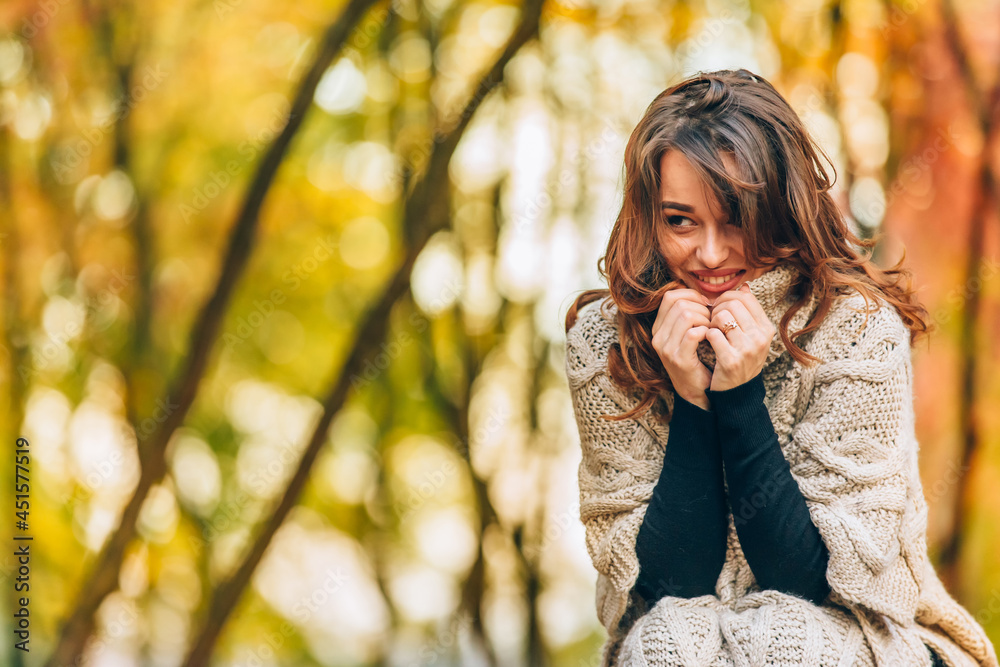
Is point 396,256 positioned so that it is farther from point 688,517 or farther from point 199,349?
point 688,517

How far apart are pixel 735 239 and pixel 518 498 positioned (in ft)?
9.12

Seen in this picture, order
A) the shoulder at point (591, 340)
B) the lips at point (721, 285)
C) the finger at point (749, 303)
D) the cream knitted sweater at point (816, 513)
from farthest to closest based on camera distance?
the shoulder at point (591, 340) → the lips at point (721, 285) → the finger at point (749, 303) → the cream knitted sweater at point (816, 513)

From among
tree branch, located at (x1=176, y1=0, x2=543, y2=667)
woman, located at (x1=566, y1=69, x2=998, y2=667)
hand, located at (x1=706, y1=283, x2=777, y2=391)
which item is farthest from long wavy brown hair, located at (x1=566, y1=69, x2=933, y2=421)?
tree branch, located at (x1=176, y1=0, x2=543, y2=667)

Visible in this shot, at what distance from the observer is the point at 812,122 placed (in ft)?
10.6

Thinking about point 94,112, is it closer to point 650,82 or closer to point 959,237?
point 650,82

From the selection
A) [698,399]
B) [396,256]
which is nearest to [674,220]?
[698,399]

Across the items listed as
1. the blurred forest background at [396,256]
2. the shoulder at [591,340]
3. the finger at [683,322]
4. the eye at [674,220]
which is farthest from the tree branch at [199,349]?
the finger at [683,322]

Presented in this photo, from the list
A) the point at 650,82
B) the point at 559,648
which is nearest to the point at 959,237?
the point at 650,82

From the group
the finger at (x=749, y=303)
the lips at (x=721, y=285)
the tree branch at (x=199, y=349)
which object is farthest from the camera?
the tree branch at (x=199, y=349)

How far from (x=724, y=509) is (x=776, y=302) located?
1.35ft

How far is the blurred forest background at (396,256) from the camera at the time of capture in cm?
323

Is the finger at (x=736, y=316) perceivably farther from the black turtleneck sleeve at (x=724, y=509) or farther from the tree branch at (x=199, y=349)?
the tree branch at (x=199, y=349)

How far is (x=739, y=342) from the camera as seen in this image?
1.44 metres

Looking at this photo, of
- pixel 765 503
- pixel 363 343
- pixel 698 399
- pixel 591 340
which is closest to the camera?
pixel 765 503
